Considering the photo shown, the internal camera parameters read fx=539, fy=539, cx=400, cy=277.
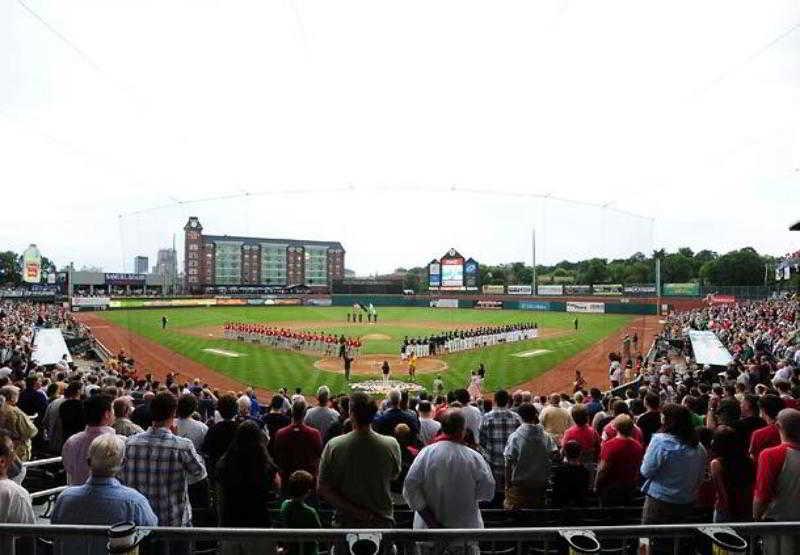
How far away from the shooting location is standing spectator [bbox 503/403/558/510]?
573 cm

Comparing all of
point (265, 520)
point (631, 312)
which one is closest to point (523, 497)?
point (265, 520)

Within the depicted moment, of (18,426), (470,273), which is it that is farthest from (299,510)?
(470,273)

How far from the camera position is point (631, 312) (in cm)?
6488

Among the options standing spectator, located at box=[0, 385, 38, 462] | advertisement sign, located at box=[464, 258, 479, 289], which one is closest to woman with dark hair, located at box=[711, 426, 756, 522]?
standing spectator, located at box=[0, 385, 38, 462]

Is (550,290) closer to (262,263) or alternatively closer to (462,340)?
(462,340)

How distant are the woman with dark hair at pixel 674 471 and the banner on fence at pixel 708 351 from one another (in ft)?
56.6

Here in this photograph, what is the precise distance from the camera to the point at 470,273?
49312 mm

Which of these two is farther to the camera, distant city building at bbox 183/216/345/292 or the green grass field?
distant city building at bbox 183/216/345/292

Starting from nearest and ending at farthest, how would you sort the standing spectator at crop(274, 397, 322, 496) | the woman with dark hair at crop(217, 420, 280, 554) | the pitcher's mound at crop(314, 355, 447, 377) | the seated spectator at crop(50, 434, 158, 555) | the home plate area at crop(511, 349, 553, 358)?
the seated spectator at crop(50, 434, 158, 555), the woman with dark hair at crop(217, 420, 280, 554), the standing spectator at crop(274, 397, 322, 496), the pitcher's mound at crop(314, 355, 447, 377), the home plate area at crop(511, 349, 553, 358)

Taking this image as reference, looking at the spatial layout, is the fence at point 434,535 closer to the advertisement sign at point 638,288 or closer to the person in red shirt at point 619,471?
the person in red shirt at point 619,471

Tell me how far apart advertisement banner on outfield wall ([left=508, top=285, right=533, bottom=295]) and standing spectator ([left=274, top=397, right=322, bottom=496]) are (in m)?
72.0

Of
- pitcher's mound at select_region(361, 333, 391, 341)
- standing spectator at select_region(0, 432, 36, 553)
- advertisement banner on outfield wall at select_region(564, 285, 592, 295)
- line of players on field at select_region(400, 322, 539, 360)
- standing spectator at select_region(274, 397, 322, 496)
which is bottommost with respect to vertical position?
pitcher's mound at select_region(361, 333, 391, 341)

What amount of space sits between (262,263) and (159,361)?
43431 mm

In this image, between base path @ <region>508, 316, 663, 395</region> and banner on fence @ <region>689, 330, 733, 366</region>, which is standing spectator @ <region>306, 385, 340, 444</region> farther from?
base path @ <region>508, 316, 663, 395</region>
